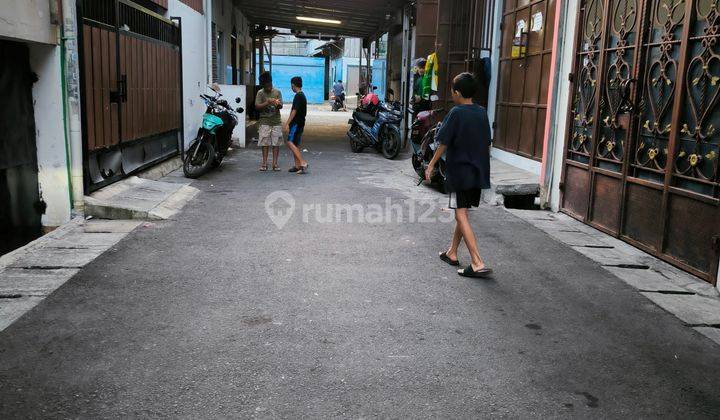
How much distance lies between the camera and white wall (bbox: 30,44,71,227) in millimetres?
6465

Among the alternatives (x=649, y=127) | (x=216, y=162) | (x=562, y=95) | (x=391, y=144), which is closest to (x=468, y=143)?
(x=649, y=127)

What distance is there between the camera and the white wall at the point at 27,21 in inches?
218

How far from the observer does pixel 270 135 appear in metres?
11.2

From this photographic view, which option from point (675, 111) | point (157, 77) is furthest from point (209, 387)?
point (157, 77)

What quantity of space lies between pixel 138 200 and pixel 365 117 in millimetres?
7908

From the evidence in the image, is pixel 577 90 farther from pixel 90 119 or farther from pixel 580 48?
pixel 90 119

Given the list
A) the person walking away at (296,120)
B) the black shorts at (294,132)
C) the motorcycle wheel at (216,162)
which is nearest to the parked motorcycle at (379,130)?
the person walking away at (296,120)

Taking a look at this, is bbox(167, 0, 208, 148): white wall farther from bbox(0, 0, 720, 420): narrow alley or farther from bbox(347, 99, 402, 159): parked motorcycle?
bbox(347, 99, 402, 159): parked motorcycle

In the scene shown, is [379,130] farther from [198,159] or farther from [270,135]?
[198,159]

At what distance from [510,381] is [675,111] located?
12.0 feet

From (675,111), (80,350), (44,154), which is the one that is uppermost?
(675,111)

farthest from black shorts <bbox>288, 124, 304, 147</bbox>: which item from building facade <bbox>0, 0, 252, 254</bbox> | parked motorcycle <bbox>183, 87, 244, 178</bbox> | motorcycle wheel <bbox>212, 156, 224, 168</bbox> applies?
building facade <bbox>0, 0, 252, 254</bbox>

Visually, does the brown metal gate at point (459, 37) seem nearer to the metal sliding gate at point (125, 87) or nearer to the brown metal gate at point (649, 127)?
the brown metal gate at point (649, 127)

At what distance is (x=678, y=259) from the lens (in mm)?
5598
